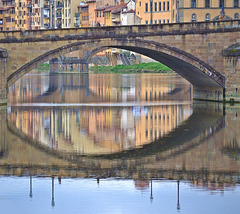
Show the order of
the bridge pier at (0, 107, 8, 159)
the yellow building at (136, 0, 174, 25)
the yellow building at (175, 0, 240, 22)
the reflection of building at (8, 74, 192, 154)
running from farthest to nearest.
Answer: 1. the yellow building at (136, 0, 174, 25)
2. the yellow building at (175, 0, 240, 22)
3. the reflection of building at (8, 74, 192, 154)
4. the bridge pier at (0, 107, 8, 159)

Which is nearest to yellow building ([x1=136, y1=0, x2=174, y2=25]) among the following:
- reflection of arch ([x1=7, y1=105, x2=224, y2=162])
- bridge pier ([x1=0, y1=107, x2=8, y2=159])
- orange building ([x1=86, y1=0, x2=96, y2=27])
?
orange building ([x1=86, y1=0, x2=96, y2=27])

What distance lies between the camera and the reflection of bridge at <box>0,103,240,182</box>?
24.8 m

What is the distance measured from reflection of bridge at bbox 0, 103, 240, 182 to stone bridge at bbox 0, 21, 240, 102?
54.5ft

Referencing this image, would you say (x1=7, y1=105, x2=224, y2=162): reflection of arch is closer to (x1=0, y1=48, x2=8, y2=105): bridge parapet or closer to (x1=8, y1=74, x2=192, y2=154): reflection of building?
(x1=8, y1=74, x2=192, y2=154): reflection of building

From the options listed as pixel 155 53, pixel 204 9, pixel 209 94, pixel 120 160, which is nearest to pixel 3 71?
pixel 155 53

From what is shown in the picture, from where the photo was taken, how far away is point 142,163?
26875 mm

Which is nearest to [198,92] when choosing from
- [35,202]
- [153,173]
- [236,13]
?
[153,173]

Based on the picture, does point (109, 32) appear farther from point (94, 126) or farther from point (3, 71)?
point (94, 126)

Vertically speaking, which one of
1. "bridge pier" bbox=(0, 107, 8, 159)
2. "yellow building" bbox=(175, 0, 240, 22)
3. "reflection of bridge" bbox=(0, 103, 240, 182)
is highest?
"yellow building" bbox=(175, 0, 240, 22)

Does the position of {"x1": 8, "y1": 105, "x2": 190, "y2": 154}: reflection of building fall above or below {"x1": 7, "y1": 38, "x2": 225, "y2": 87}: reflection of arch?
below

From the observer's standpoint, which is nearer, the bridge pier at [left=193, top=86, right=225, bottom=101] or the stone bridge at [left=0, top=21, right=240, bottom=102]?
the stone bridge at [left=0, top=21, right=240, bottom=102]

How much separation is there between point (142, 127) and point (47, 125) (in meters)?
4.99

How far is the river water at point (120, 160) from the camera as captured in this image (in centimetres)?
2117

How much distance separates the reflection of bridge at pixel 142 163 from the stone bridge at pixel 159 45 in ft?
54.5
